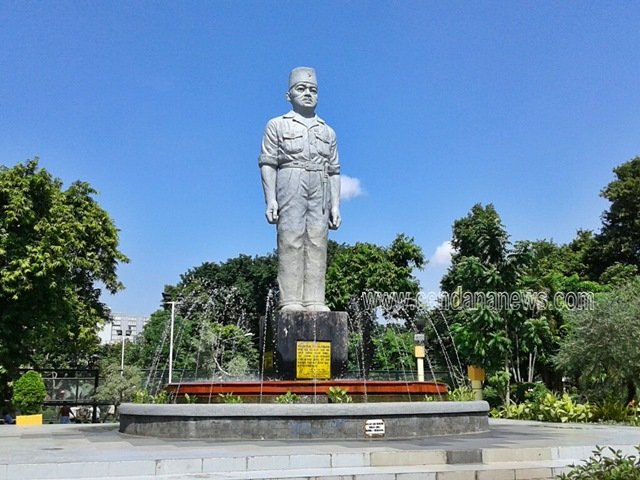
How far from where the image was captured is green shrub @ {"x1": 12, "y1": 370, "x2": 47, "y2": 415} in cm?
1898

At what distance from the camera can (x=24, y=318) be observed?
2142cm

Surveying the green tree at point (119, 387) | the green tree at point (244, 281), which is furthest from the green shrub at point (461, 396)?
the green tree at point (244, 281)

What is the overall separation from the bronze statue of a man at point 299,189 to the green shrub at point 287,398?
2.92m

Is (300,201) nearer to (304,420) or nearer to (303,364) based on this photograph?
(303,364)

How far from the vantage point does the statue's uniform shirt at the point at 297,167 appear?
1446 cm

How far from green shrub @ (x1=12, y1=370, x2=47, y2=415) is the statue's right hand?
31.2 ft

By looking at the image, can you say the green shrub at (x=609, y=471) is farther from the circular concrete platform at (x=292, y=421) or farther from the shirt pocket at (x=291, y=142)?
the shirt pocket at (x=291, y=142)

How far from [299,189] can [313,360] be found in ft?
12.1

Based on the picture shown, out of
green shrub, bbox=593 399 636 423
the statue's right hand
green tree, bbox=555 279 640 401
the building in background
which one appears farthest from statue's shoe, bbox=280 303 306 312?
the building in background

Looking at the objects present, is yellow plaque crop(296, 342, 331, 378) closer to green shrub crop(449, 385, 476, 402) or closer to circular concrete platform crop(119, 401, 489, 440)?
green shrub crop(449, 385, 476, 402)

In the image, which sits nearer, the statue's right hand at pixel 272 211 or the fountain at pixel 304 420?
the fountain at pixel 304 420

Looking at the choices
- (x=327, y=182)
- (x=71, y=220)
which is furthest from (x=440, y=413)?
(x=71, y=220)

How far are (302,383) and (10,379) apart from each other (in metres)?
13.9

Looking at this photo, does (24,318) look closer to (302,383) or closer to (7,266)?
(7,266)
